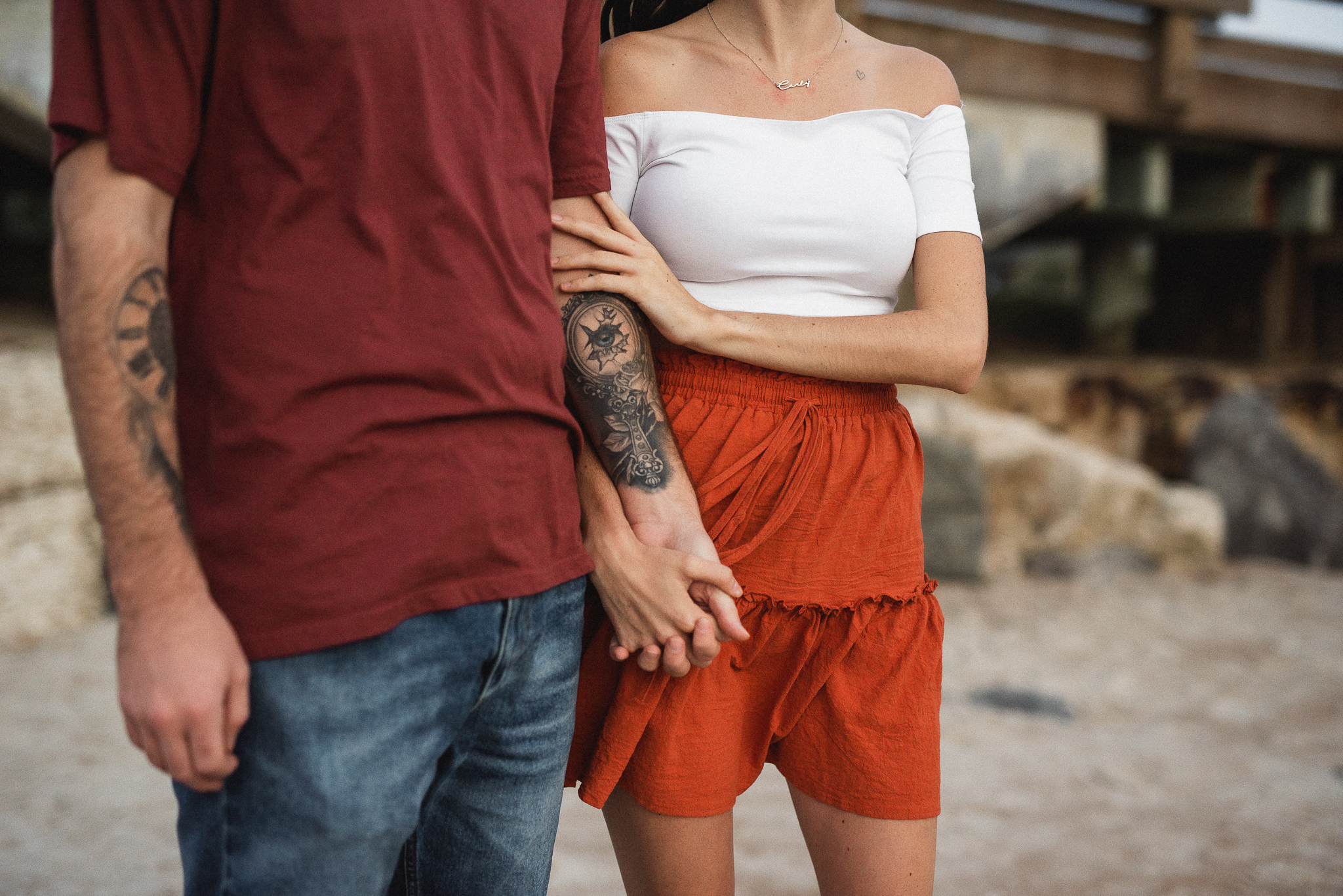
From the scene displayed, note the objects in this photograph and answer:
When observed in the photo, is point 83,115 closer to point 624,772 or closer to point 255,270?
point 255,270

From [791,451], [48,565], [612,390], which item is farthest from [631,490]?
[48,565]

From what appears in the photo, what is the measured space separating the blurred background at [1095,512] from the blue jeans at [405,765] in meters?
1.42

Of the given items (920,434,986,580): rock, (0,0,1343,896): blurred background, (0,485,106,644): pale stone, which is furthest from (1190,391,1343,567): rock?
(0,485,106,644): pale stone

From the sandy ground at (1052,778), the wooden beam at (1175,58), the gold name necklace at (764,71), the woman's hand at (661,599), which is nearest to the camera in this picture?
the woman's hand at (661,599)

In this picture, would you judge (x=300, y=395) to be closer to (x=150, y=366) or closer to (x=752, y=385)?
(x=150, y=366)

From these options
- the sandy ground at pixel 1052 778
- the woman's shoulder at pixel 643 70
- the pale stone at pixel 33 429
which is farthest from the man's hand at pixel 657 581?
the pale stone at pixel 33 429

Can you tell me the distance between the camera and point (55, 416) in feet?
12.1

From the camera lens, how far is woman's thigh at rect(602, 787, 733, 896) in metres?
1.33

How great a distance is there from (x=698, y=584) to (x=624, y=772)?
1.10 feet

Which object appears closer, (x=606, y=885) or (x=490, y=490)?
(x=490, y=490)

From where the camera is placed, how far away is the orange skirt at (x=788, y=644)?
1.32 m

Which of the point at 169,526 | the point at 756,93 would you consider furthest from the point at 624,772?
the point at 756,93

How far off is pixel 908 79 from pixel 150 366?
1082 mm

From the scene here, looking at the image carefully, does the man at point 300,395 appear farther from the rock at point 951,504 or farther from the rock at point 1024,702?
the rock at point 951,504
